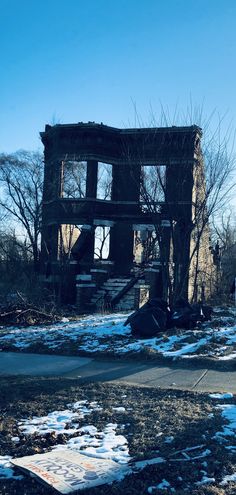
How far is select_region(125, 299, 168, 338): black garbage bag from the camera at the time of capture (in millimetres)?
10930

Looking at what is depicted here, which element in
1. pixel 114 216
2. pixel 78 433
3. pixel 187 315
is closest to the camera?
pixel 78 433

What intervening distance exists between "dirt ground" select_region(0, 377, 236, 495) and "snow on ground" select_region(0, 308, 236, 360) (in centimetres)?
247

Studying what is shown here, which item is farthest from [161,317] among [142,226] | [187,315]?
[142,226]

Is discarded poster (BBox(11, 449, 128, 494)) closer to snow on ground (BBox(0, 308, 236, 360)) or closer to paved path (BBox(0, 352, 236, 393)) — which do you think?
paved path (BBox(0, 352, 236, 393))

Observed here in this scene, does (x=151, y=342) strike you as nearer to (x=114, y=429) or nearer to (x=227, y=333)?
(x=227, y=333)

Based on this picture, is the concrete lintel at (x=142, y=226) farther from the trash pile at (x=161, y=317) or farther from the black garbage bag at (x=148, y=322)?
the black garbage bag at (x=148, y=322)

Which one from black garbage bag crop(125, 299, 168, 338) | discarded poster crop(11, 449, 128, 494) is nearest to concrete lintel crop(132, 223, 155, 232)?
black garbage bag crop(125, 299, 168, 338)

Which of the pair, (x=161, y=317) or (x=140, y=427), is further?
(x=161, y=317)

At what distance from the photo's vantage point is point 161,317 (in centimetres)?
1134

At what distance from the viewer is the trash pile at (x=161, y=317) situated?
36.0ft

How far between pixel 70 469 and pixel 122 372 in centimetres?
437

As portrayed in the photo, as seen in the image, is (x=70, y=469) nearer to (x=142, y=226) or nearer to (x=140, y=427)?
(x=140, y=427)

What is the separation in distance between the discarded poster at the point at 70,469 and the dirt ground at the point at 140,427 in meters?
0.08

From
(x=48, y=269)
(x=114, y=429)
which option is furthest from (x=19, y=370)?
(x=48, y=269)
